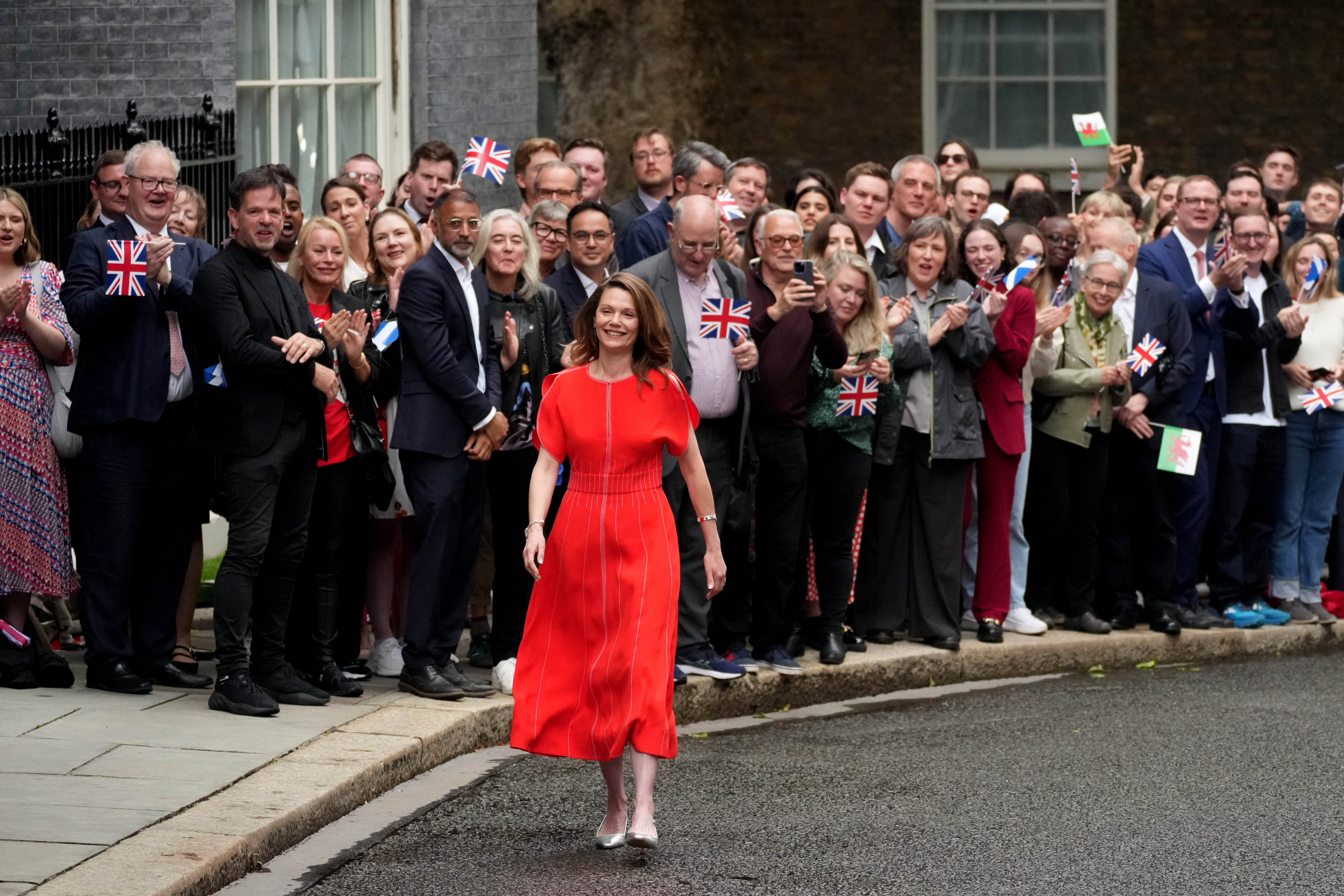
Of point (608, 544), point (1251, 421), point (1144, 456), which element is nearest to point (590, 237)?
point (608, 544)

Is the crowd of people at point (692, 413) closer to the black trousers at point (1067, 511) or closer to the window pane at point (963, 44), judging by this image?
the black trousers at point (1067, 511)

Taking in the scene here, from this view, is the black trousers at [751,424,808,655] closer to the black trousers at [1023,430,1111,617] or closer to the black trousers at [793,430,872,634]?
the black trousers at [793,430,872,634]

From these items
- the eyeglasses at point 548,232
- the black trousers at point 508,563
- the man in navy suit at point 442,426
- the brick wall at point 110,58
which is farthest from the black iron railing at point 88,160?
the black trousers at point 508,563

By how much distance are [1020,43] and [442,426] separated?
1248 centimetres

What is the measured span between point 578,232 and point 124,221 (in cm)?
211

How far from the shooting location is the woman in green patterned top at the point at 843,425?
964 centimetres

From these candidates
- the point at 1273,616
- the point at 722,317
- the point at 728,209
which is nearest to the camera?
the point at 722,317

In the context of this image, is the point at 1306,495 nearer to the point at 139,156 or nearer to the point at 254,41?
the point at 139,156

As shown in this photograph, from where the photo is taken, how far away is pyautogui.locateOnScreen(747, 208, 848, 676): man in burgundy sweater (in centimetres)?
934

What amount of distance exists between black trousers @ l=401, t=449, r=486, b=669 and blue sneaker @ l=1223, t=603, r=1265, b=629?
476cm

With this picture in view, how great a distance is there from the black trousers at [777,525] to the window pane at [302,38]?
550 cm

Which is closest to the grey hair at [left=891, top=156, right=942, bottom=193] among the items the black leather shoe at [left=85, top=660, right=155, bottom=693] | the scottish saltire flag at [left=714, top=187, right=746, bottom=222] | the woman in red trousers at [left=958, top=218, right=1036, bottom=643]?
the woman in red trousers at [left=958, top=218, right=1036, bottom=643]

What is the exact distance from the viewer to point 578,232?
9.29 meters

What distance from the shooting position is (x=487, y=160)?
35.3 ft
